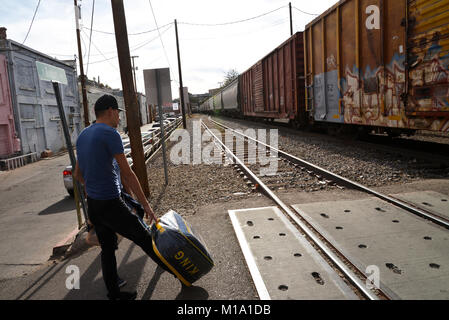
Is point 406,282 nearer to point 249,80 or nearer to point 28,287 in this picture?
point 28,287

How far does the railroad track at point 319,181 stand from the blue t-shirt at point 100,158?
2239mm

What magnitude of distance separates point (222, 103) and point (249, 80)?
1899 cm

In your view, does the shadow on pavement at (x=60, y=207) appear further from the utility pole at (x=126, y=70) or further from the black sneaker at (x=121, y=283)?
the black sneaker at (x=121, y=283)

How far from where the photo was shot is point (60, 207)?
8.92 metres

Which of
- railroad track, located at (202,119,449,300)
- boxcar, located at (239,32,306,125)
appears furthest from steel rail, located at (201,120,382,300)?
boxcar, located at (239,32,306,125)

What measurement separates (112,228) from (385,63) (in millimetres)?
7883

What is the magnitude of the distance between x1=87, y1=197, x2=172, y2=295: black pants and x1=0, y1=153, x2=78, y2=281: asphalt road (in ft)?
8.26

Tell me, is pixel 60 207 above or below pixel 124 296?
below

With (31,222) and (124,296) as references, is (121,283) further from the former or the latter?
(31,222)

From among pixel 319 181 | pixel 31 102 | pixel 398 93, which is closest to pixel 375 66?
pixel 398 93

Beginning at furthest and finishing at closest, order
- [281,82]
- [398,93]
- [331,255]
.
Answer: [281,82]
[398,93]
[331,255]

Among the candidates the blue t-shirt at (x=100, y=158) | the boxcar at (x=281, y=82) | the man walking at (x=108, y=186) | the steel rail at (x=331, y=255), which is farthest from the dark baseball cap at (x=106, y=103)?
the boxcar at (x=281, y=82)
